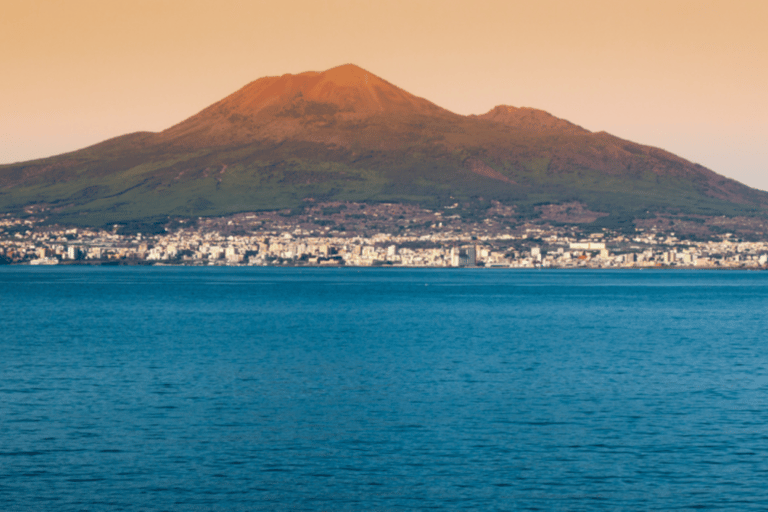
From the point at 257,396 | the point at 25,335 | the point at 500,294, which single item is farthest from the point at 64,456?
the point at 500,294

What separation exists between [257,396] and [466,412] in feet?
24.6

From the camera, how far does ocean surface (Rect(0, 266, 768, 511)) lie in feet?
65.4

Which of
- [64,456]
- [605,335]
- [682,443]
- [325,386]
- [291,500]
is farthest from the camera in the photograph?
[605,335]

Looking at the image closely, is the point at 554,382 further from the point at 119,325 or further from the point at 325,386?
the point at 119,325

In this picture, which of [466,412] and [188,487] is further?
[466,412]

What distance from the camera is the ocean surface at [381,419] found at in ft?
65.4

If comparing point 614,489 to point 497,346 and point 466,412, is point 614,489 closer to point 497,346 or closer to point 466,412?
point 466,412

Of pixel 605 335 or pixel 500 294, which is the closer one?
pixel 605 335

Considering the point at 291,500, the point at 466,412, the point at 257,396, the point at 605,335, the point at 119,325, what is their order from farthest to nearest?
the point at 119,325
the point at 605,335
the point at 257,396
the point at 466,412
the point at 291,500

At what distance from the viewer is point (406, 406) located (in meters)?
30.2

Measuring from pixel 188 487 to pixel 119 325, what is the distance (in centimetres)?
4618

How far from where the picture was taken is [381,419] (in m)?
27.8

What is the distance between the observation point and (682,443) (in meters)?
24.4

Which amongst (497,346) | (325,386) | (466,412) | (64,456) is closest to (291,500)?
(64,456)
